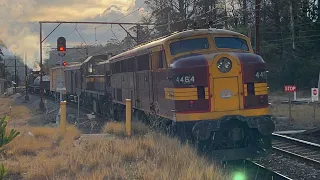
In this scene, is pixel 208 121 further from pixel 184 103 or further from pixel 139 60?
pixel 139 60

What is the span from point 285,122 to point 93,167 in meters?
13.2

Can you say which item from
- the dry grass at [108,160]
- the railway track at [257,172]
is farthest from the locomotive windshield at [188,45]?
the railway track at [257,172]

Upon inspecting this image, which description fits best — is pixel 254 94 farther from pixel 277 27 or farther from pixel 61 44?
pixel 277 27

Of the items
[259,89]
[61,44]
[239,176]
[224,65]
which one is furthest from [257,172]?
[61,44]

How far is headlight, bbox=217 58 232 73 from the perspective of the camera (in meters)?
9.67

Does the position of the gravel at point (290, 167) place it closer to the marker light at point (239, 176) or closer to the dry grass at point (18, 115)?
the marker light at point (239, 176)

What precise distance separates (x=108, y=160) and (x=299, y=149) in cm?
654

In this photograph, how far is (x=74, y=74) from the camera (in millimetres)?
35375

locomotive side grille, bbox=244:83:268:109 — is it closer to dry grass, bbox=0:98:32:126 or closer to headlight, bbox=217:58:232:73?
headlight, bbox=217:58:232:73

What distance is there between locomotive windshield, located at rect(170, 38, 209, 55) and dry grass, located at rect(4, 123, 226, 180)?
2.24m

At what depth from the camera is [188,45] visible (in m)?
10.9

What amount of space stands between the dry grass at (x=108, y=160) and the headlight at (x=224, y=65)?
1.97 metres

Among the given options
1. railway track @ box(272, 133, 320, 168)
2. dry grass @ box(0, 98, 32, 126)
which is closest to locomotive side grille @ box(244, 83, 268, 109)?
railway track @ box(272, 133, 320, 168)

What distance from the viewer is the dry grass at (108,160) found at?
7.50 meters
